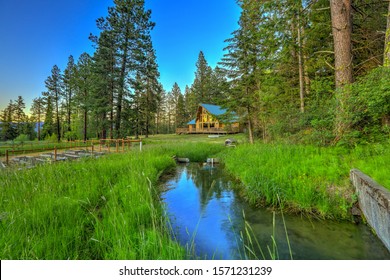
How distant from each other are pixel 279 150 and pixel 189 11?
7194mm

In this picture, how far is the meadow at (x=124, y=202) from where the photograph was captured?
82.5 inches

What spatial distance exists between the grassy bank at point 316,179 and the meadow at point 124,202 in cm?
2

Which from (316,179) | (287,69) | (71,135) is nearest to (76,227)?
(316,179)

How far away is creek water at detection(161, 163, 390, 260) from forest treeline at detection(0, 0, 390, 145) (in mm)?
2953

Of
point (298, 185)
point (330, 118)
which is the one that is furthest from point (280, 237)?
point (330, 118)

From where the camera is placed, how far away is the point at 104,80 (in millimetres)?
17266

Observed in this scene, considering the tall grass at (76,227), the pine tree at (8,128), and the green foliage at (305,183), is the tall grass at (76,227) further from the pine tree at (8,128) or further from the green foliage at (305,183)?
the pine tree at (8,128)

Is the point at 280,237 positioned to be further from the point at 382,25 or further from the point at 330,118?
the point at 382,25

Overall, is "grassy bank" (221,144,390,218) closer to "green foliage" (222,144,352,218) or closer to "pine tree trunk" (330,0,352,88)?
"green foliage" (222,144,352,218)

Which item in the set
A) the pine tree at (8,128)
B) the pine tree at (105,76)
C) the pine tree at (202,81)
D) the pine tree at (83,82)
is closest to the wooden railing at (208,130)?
the pine tree at (202,81)

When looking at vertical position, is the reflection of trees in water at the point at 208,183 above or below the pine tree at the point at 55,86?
below

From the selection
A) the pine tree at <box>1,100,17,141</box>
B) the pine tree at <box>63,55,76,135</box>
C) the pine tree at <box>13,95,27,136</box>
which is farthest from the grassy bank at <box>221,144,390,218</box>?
the pine tree at <box>13,95,27,136</box>

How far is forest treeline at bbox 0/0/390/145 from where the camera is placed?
5.09 metres

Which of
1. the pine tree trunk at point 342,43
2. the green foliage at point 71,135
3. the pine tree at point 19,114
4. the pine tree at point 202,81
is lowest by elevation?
the green foliage at point 71,135
